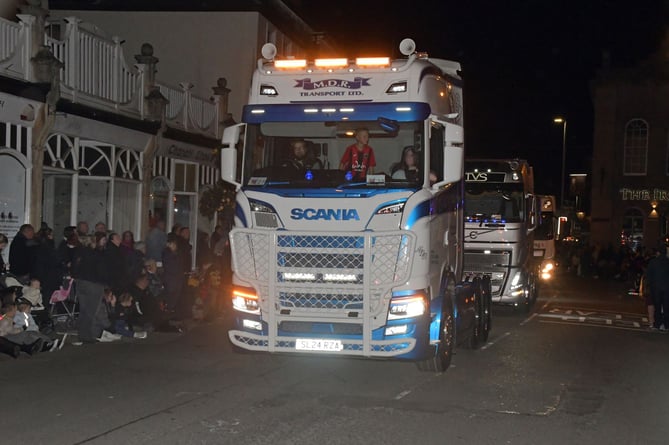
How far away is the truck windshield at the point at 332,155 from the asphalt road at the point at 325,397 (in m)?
2.38

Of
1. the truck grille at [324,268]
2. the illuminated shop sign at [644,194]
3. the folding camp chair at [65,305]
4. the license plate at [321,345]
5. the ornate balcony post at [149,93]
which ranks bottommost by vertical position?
the folding camp chair at [65,305]

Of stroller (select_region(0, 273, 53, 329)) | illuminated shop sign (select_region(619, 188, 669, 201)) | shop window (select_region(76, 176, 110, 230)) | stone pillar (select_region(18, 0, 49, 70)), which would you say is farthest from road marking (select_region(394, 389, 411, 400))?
illuminated shop sign (select_region(619, 188, 669, 201))

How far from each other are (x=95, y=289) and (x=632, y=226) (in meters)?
38.2

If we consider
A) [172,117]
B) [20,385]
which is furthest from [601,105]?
[20,385]

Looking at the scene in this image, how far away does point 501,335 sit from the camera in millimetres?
16312

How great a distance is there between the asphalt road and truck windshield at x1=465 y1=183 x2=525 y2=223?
449cm

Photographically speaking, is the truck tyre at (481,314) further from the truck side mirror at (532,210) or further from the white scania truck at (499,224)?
the truck side mirror at (532,210)

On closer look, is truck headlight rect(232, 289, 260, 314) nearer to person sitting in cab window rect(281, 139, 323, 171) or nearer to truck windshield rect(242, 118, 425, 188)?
truck windshield rect(242, 118, 425, 188)

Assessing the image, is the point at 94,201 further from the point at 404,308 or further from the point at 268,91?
the point at 404,308

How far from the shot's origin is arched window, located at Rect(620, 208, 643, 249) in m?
46.6

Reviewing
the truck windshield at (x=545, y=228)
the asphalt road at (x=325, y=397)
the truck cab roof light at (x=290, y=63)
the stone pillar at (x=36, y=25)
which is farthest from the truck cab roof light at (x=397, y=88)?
the truck windshield at (x=545, y=228)

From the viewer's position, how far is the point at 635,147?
47000 millimetres

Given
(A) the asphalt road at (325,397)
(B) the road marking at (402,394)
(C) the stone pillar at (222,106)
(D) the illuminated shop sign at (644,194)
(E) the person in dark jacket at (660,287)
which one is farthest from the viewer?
(D) the illuminated shop sign at (644,194)

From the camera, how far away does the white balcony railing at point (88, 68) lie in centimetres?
1673
